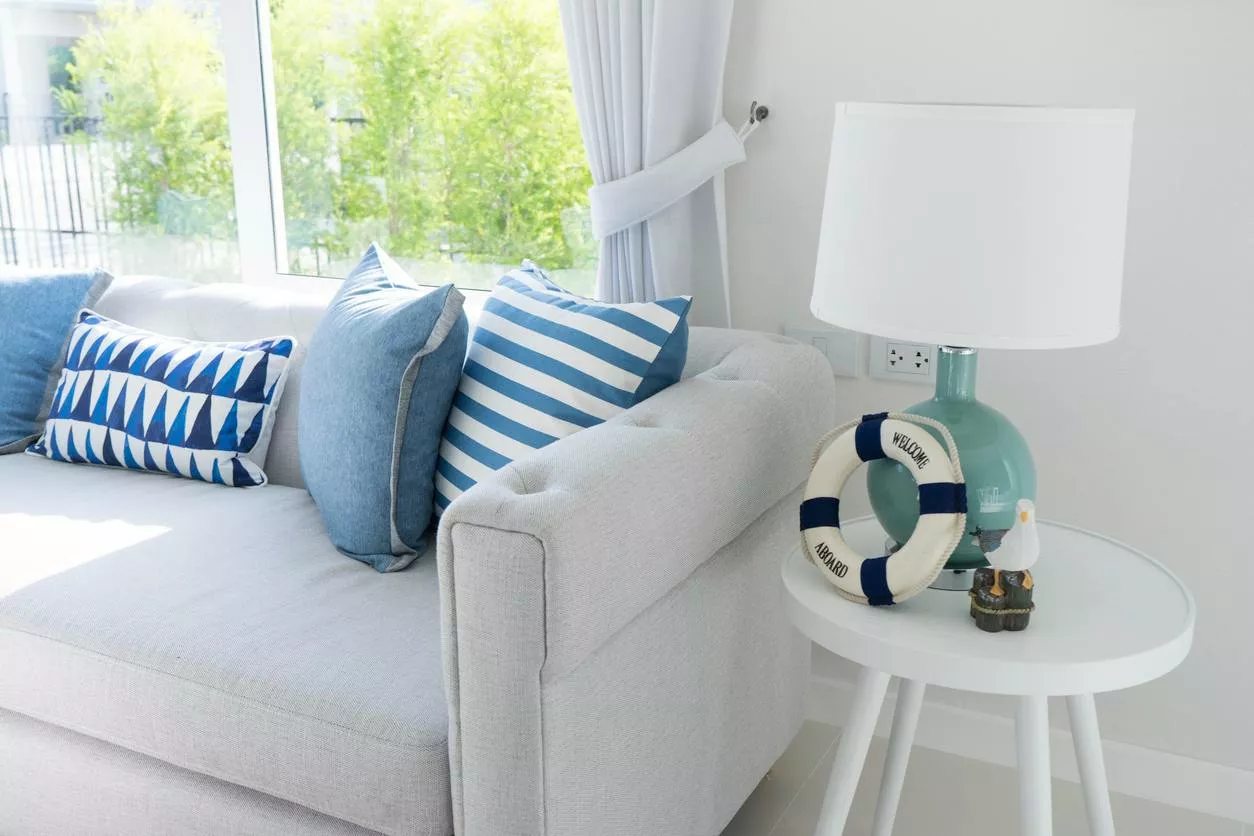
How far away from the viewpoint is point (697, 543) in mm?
1490

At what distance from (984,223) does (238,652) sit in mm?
1045

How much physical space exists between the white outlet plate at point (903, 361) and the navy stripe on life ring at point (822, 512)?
0.63 metres

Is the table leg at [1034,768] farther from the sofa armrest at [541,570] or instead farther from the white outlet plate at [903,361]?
the white outlet plate at [903,361]

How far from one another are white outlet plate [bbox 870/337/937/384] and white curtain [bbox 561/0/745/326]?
0.91 feet

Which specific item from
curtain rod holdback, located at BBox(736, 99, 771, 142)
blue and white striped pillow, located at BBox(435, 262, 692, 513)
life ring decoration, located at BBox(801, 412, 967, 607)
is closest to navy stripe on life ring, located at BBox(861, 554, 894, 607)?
life ring decoration, located at BBox(801, 412, 967, 607)

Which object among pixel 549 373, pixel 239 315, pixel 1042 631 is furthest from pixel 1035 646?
pixel 239 315

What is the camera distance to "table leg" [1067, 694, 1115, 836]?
1.44 metres

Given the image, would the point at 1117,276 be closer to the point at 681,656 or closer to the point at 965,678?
the point at 965,678

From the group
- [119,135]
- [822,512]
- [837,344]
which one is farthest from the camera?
[119,135]

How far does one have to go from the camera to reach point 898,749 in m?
1.62

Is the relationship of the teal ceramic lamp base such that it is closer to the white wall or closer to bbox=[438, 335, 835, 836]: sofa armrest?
bbox=[438, 335, 835, 836]: sofa armrest

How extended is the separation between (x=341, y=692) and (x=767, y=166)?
3.91 feet

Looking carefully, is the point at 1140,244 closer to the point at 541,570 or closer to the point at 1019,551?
the point at 1019,551

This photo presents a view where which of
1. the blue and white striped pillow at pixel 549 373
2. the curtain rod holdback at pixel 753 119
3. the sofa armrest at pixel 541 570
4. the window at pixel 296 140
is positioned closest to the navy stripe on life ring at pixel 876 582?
the sofa armrest at pixel 541 570
